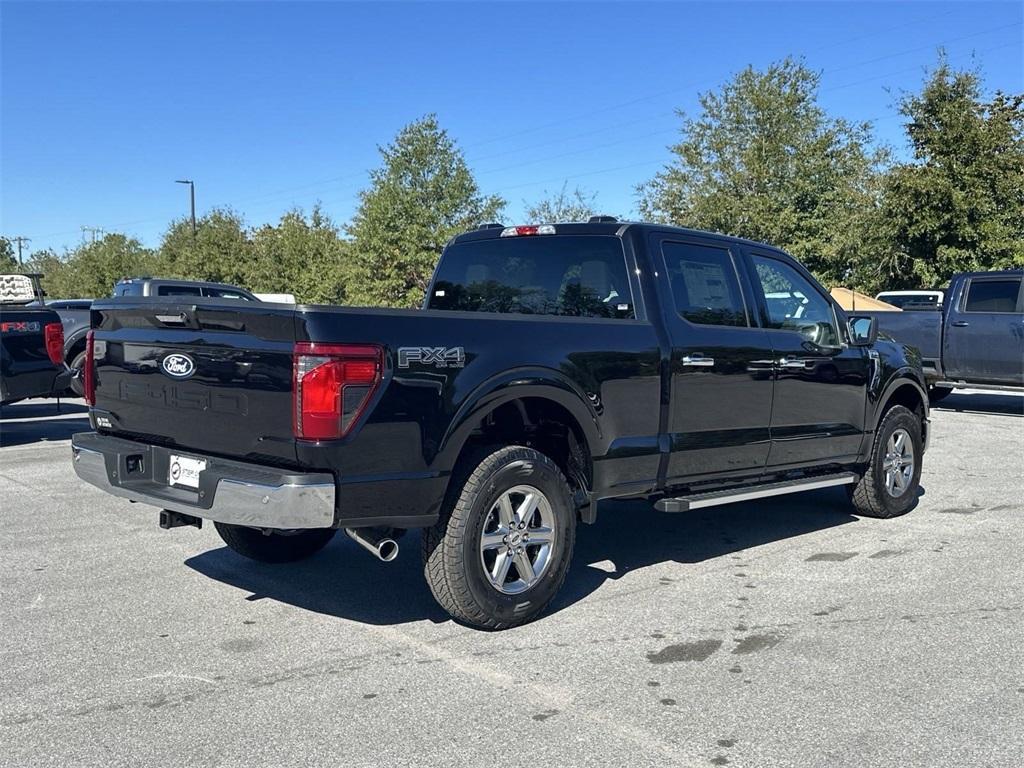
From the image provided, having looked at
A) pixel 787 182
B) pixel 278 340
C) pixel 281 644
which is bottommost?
pixel 281 644

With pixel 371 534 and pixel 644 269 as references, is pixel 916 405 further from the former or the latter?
pixel 371 534

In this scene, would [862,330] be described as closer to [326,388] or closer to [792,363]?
[792,363]

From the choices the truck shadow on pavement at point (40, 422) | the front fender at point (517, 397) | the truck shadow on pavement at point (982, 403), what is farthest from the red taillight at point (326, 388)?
the truck shadow on pavement at point (982, 403)

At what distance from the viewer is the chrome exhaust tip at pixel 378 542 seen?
13.9ft

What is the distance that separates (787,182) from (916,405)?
2447cm

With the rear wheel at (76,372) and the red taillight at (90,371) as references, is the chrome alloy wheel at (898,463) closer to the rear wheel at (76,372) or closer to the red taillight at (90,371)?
A: the red taillight at (90,371)

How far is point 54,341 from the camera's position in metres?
10.1

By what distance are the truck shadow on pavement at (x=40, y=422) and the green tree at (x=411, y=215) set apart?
16.9m

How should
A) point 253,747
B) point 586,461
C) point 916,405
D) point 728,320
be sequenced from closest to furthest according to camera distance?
point 253,747
point 586,461
point 728,320
point 916,405

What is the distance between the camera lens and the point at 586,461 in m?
4.93

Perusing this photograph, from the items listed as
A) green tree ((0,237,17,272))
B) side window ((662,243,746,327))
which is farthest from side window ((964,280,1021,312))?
green tree ((0,237,17,272))

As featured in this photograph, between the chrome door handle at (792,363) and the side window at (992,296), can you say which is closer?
the chrome door handle at (792,363)

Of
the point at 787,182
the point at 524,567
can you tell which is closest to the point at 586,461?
the point at 524,567

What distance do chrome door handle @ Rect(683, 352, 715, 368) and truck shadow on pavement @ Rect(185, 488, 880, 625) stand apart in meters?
1.21
